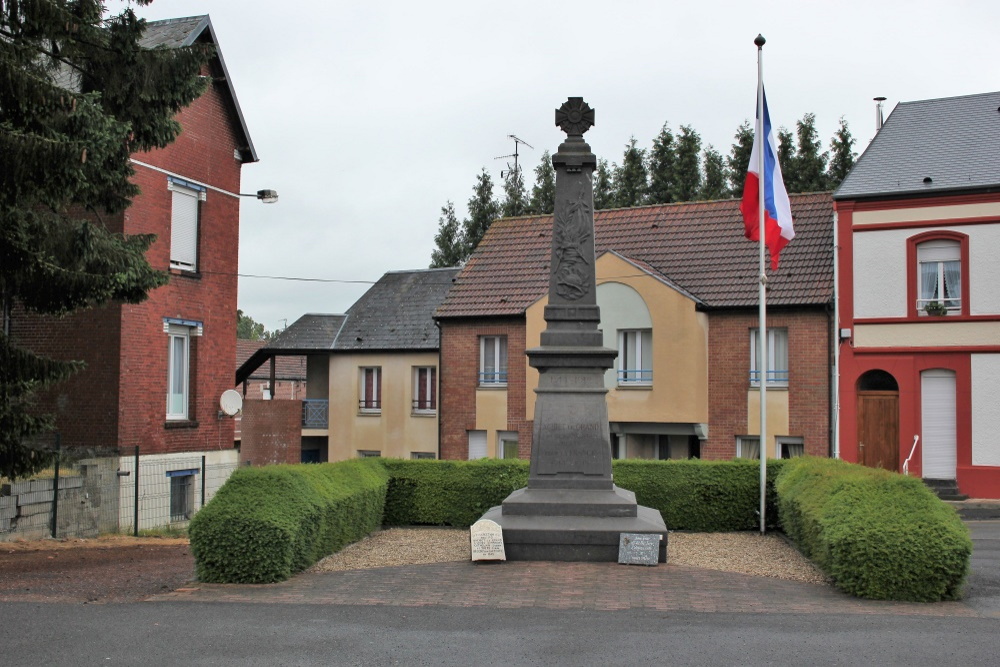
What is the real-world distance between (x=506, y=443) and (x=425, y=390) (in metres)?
4.17

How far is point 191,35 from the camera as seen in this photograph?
932 inches

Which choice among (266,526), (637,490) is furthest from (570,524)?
(637,490)

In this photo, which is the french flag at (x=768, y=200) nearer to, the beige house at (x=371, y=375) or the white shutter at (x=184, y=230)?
the white shutter at (x=184, y=230)

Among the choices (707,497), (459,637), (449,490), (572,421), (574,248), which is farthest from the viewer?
(449,490)

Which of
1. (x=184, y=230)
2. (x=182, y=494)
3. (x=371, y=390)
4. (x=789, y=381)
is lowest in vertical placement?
(x=182, y=494)

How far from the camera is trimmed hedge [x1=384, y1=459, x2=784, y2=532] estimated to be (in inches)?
663

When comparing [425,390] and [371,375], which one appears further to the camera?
[371,375]

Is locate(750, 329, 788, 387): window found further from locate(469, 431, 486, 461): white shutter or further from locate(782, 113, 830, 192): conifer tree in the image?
locate(782, 113, 830, 192): conifer tree

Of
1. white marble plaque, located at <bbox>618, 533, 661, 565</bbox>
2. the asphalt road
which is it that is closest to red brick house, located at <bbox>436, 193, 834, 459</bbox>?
white marble plaque, located at <bbox>618, 533, 661, 565</bbox>

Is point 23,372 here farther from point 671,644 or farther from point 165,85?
point 671,644

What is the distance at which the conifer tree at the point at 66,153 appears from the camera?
40.7 feet

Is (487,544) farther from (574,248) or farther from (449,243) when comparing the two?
(449,243)

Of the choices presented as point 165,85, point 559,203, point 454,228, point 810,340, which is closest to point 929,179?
point 810,340

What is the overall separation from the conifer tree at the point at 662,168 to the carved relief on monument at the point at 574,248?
31.6 meters
